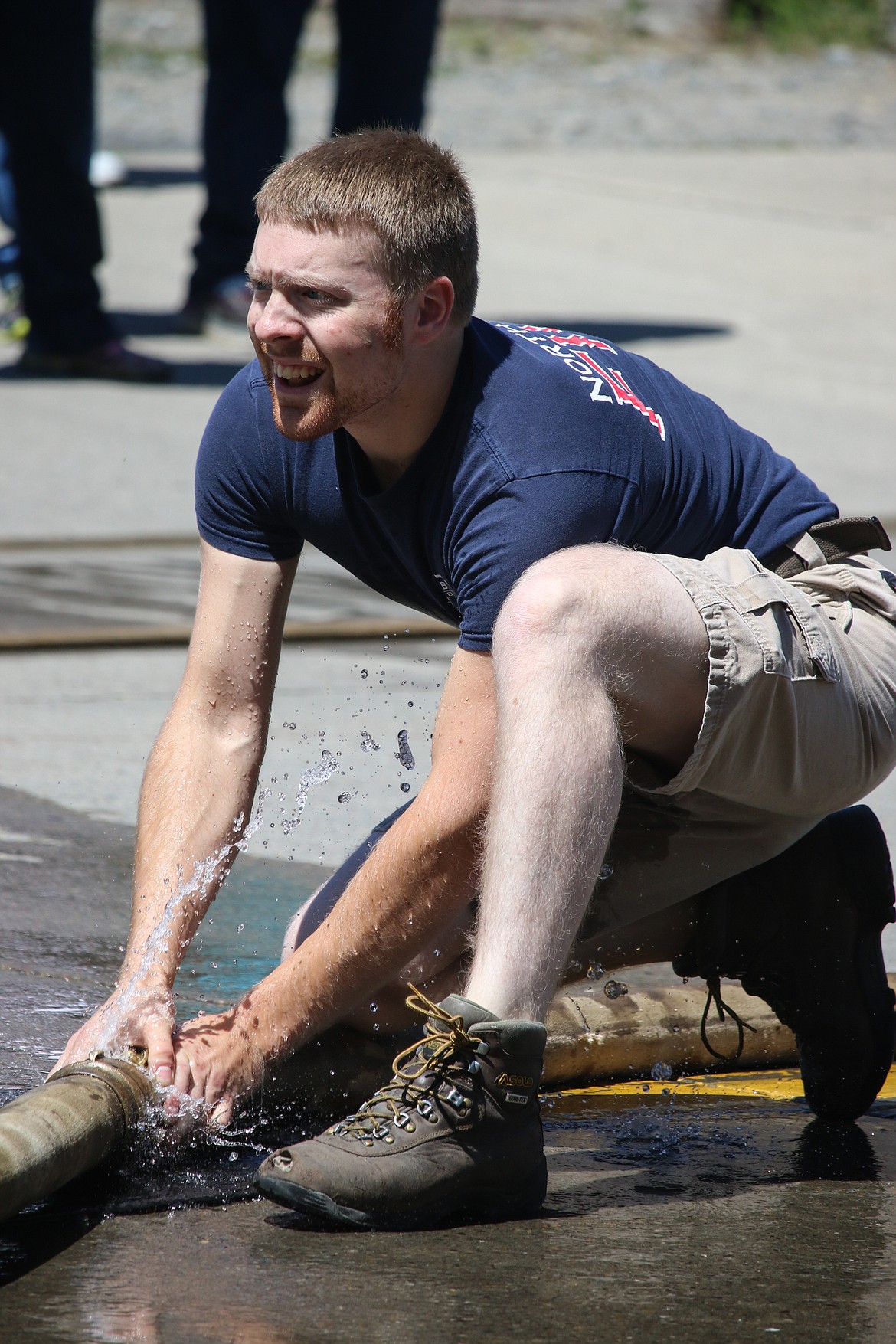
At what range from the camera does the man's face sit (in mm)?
2449

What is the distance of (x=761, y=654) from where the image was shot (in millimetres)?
2381

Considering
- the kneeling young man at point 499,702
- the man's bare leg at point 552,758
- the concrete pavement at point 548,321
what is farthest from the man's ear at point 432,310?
the concrete pavement at point 548,321

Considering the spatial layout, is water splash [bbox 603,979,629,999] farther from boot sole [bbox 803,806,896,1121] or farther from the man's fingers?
the man's fingers

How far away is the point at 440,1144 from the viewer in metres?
2.18

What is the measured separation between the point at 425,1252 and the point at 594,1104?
0.65 meters

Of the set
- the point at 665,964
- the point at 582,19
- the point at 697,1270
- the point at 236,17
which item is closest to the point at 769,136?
the point at 582,19

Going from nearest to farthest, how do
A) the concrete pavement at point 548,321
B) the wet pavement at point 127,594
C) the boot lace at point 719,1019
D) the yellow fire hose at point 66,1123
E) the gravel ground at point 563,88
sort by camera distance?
1. the yellow fire hose at point 66,1123
2. the boot lace at point 719,1019
3. the concrete pavement at point 548,321
4. the wet pavement at point 127,594
5. the gravel ground at point 563,88

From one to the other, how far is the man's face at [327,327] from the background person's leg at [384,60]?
6679mm

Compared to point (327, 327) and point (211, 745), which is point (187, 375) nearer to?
point (211, 745)

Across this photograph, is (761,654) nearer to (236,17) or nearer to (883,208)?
(236,17)

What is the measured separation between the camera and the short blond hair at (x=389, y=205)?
96.1 inches

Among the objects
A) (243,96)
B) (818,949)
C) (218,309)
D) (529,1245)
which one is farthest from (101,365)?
(529,1245)

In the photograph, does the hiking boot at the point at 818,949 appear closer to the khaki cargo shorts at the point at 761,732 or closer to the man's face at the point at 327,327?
the khaki cargo shorts at the point at 761,732

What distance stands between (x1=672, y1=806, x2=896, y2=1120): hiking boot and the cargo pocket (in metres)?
0.34
